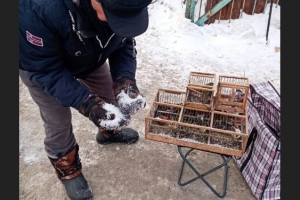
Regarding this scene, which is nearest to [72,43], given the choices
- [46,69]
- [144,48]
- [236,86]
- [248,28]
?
[46,69]

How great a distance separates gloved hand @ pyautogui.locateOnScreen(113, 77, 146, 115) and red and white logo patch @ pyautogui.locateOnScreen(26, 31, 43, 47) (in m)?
0.71

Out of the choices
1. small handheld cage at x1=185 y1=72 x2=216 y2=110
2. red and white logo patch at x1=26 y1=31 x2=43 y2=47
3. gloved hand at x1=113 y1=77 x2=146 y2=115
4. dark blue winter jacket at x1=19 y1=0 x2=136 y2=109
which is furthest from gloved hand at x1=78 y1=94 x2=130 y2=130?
small handheld cage at x1=185 y1=72 x2=216 y2=110

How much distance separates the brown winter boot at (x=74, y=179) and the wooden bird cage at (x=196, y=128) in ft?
2.37

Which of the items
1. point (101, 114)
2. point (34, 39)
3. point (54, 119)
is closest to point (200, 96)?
point (101, 114)

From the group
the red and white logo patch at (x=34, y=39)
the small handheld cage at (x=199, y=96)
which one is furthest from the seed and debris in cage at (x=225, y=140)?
the red and white logo patch at (x=34, y=39)

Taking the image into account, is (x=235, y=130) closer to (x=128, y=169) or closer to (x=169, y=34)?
(x=128, y=169)

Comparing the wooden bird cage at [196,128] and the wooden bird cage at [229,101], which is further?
the wooden bird cage at [229,101]

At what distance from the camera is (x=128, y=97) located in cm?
242

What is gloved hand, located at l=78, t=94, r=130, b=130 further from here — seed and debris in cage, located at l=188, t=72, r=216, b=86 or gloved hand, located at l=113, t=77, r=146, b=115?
seed and debris in cage, located at l=188, t=72, r=216, b=86

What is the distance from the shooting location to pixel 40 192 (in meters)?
2.81

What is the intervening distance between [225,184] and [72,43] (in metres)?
1.69

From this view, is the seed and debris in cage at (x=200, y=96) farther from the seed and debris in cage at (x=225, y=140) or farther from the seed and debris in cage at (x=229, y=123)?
the seed and debris in cage at (x=225, y=140)

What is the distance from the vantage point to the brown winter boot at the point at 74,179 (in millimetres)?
2650

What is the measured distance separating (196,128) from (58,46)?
108 centimetres
